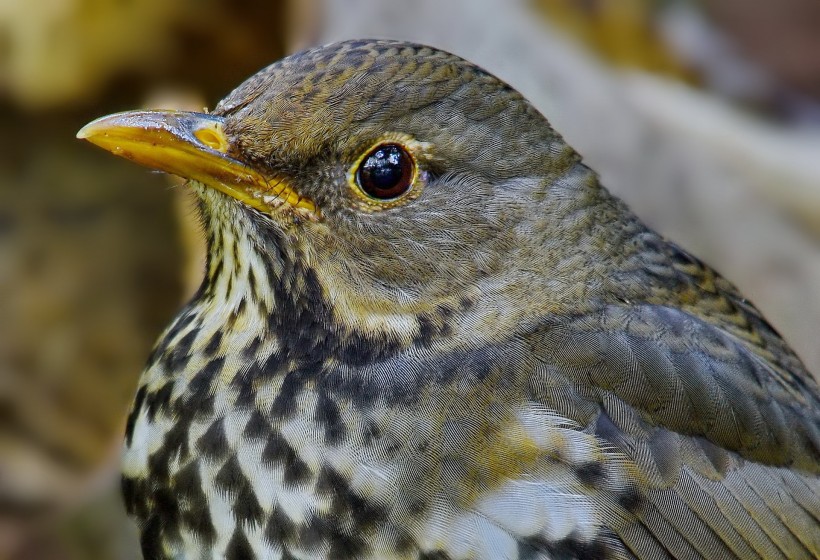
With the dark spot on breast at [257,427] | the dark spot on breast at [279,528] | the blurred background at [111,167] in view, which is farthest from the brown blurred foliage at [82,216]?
the dark spot on breast at [279,528]

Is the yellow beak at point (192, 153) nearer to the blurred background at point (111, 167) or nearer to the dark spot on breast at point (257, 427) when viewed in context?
the dark spot on breast at point (257, 427)

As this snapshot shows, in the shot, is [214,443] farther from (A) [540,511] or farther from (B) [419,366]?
(A) [540,511]

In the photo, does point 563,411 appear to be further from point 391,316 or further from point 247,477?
point 247,477

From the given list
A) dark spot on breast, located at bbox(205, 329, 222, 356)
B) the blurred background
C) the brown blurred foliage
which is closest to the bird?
dark spot on breast, located at bbox(205, 329, 222, 356)

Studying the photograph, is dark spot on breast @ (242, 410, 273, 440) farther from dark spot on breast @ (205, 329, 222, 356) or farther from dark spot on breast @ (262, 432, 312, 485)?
dark spot on breast @ (205, 329, 222, 356)

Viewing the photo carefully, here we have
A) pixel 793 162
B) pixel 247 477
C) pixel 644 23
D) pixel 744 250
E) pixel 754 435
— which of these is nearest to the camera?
pixel 247 477

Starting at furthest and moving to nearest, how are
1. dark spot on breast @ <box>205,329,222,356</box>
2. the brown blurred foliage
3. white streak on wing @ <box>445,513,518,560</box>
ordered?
the brown blurred foliage
dark spot on breast @ <box>205,329,222,356</box>
white streak on wing @ <box>445,513,518,560</box>

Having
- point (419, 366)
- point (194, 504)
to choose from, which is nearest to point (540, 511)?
point (419, 366)

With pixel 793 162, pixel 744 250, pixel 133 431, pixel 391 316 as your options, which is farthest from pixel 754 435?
pixel 793 162
